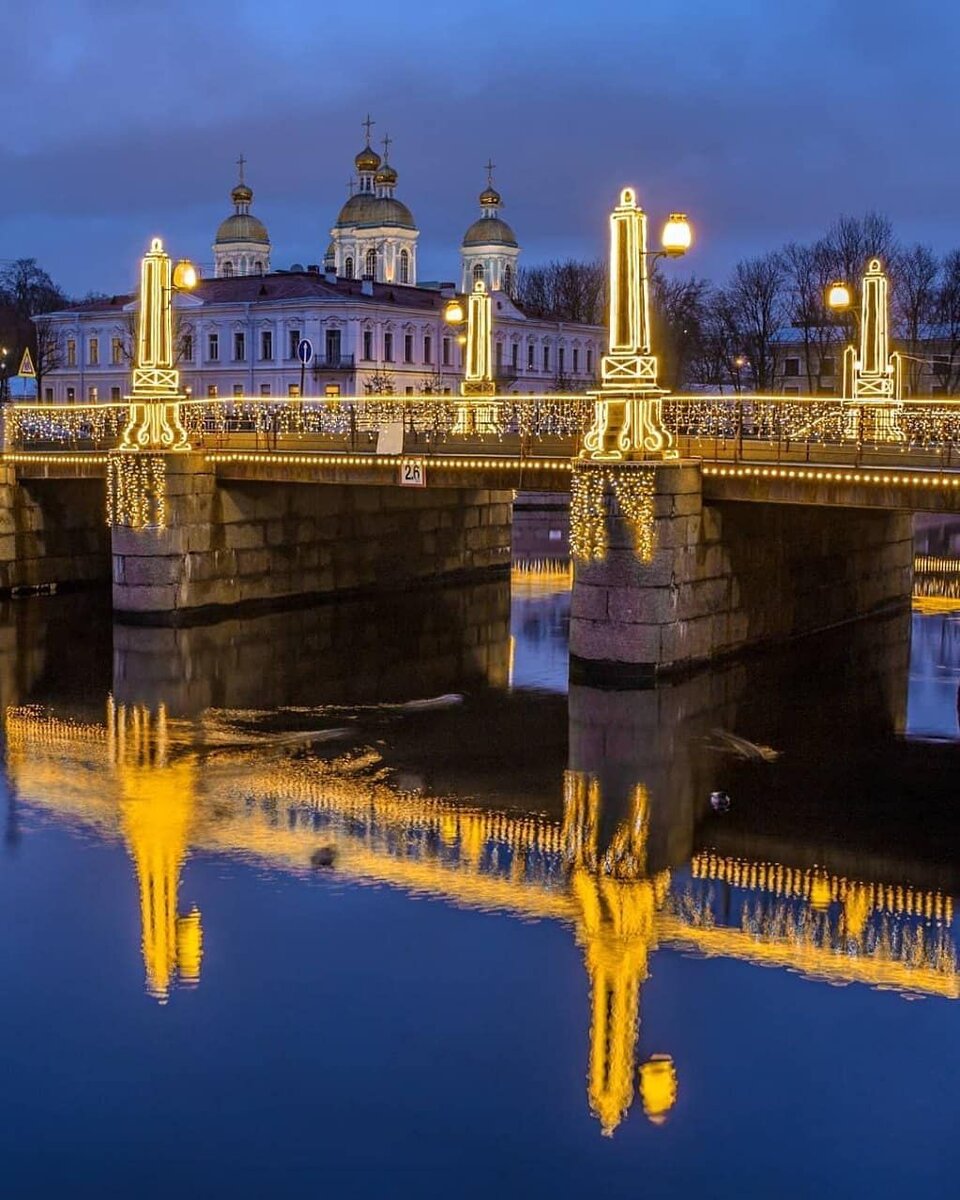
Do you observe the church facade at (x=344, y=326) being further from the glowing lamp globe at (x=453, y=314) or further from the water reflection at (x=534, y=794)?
the water reflection at (x=534, y=794)

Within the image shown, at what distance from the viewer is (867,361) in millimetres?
38125

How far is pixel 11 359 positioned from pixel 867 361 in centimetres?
7810

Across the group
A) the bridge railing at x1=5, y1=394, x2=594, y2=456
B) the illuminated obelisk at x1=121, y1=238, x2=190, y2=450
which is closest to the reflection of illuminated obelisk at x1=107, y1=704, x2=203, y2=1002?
the illuminated obelisk at x1=121, y1=238, x2=190, y2=450

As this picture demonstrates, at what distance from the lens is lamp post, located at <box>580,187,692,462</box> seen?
27.7 m

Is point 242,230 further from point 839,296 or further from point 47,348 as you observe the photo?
point 839,296

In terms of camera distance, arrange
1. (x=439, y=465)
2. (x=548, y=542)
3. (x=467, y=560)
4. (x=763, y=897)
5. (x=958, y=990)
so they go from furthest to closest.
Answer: (x=548, y=542), (x=467, y=560), (x=439, y=465), (x=763, y=897), (x=958, y=990)

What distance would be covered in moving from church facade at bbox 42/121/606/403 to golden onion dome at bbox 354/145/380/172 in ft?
0.21

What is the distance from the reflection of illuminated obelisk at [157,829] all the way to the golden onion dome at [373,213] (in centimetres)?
8094

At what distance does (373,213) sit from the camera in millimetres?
104750

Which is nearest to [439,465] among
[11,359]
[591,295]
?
[11,359]

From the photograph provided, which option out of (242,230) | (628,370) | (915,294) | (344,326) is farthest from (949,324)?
(628,370)

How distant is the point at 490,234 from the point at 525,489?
8020 cm

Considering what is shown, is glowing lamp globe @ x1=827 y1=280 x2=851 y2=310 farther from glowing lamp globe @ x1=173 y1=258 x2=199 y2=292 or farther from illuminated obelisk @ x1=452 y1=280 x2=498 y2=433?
glowing lamp globe @ x1=173 y1=258 x2=199 y2=292

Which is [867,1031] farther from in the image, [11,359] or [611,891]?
Result: [11,359]
